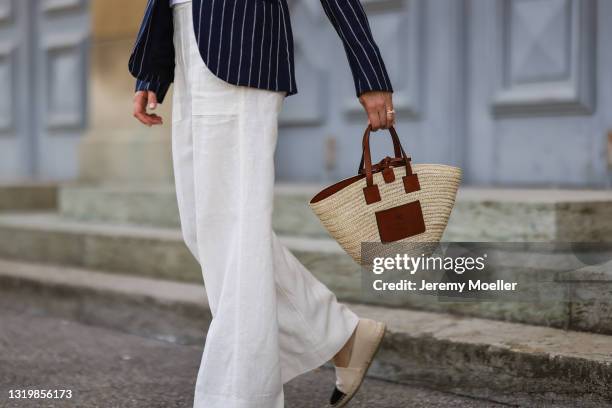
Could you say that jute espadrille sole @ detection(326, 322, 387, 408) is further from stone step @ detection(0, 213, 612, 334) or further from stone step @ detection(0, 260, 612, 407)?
stone step @ detection(0, 213, 612, 334)

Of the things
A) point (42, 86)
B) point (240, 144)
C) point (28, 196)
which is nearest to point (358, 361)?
point (240, 144)

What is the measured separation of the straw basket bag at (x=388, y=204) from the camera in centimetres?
218

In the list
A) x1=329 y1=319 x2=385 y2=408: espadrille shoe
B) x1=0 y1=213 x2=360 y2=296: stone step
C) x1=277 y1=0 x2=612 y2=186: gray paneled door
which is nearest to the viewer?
x1=329 y1=319 x2=385 y2=408: espadrille shoe

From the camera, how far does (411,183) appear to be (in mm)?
2211

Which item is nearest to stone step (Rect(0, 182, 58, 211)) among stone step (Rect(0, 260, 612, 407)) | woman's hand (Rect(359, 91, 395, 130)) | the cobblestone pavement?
the cobblestone pavement

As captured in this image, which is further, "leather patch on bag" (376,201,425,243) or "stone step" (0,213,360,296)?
"stone step" (0,213,360,296)

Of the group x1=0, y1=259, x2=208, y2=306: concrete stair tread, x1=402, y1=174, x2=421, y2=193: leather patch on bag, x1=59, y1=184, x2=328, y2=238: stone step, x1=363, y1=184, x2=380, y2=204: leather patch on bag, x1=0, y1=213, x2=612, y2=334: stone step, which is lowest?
x1=0, y1=259, x2=208, y2=306: concrete stair tread

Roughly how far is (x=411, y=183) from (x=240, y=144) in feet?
1.41

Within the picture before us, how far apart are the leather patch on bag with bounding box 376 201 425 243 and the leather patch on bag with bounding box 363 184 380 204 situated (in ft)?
0.11

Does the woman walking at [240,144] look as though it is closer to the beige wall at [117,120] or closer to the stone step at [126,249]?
the stone step at [126,249]

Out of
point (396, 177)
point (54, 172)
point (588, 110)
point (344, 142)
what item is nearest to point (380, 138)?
point (344, 142)

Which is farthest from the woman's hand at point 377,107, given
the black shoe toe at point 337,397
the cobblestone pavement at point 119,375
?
the cobblestone pavement at point 119,375

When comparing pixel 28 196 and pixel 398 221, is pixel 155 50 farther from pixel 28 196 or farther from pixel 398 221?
pixel 28 196

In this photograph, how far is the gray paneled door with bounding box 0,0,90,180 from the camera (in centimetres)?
617
